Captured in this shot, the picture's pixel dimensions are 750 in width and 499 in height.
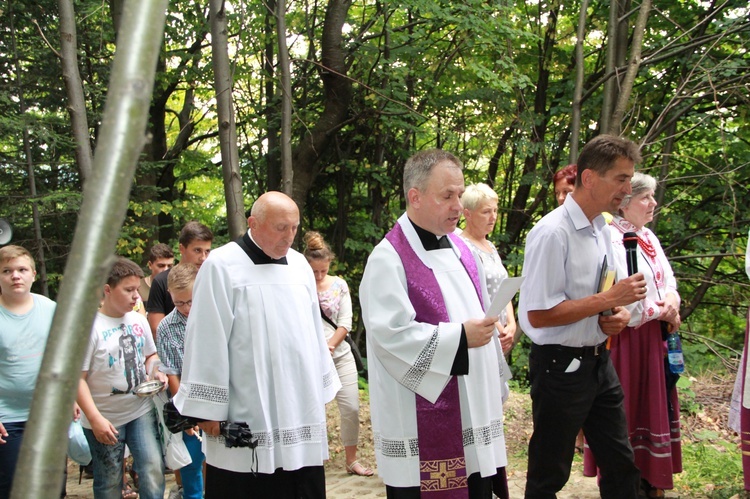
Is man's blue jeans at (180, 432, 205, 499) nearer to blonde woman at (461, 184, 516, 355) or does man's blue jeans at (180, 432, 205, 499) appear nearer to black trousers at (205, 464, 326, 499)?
black trousers at (205, 464, 326, 499)

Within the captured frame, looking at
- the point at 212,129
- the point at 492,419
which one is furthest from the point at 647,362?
the point at 212,129

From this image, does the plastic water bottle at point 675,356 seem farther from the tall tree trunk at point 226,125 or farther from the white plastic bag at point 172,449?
the tall tree trunk at point 226,125

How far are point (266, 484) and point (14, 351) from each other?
5.53 feet

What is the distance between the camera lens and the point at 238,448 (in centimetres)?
383

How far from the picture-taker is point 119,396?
15.0 ft

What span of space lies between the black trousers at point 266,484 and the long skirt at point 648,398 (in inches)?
82.6

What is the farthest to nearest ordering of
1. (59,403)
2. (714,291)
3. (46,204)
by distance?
1. (714,291)
2. (46,204)
3. (59,403)

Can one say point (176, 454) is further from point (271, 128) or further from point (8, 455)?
point (271, 128)

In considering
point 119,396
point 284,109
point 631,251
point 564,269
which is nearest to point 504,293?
point 564,269

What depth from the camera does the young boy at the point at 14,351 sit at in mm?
4258

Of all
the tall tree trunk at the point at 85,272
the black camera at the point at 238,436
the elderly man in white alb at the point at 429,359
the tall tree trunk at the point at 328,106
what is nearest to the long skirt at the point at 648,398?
the elderly man in white alb at the point at 429,359

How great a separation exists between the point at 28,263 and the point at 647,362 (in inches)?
156

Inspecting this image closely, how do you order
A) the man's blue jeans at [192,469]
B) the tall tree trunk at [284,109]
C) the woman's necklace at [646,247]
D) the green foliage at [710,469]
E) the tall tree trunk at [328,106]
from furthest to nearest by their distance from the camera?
the tall tree trunk at [328,106] < the tall tree trunk at [284,109] < the green foliage at [710,469] < the man's blue jeans at [192,469] < the woman's necklace at [646,247]

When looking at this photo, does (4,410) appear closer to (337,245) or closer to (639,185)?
(639,185)
